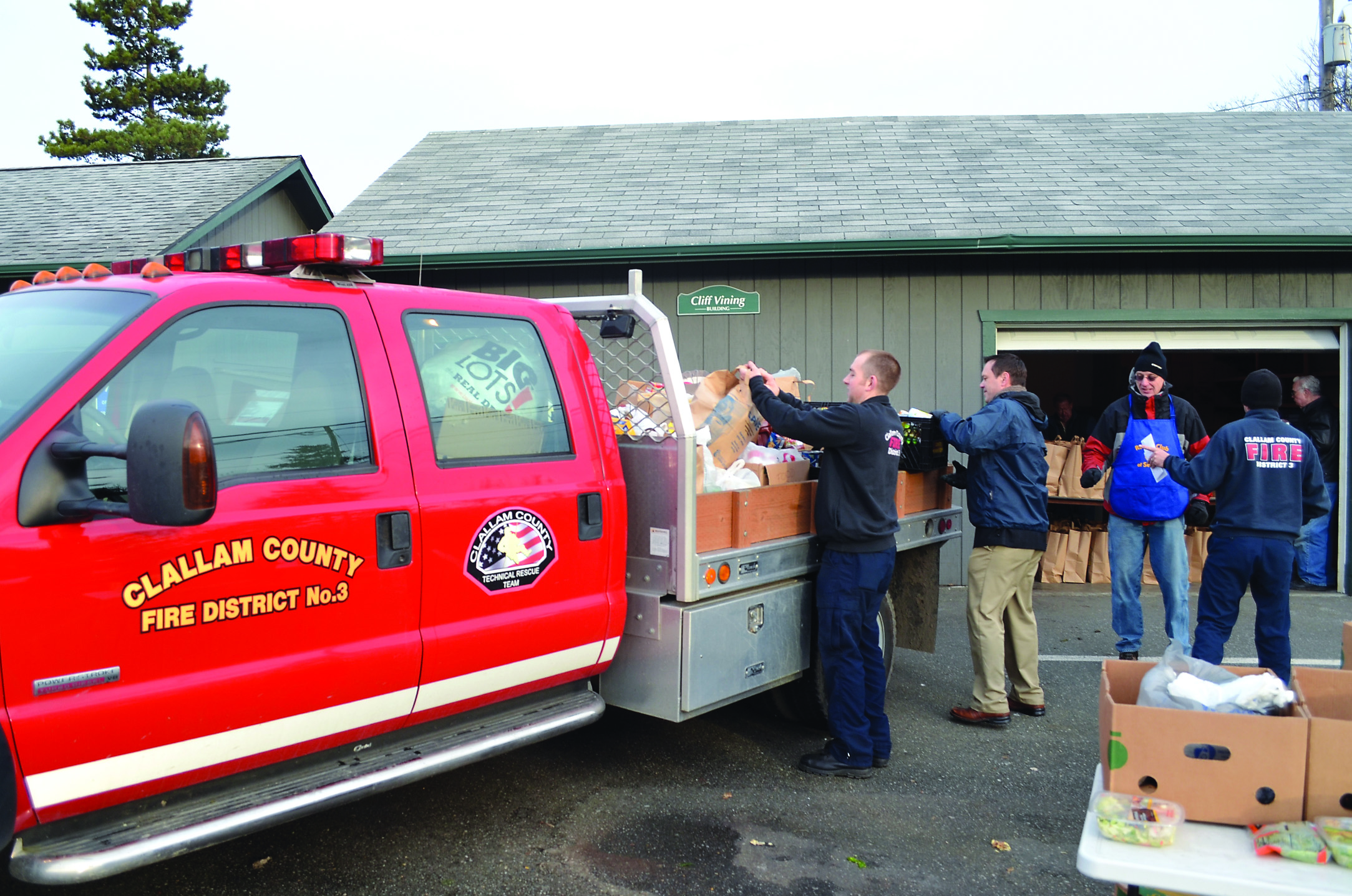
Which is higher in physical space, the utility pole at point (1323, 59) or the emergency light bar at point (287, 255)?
the utility pole at point (1323, 59)

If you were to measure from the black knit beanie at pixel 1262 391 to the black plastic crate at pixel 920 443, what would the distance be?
5.01 ft

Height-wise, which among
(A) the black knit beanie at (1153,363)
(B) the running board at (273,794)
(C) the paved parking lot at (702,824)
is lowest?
(C) the paved parking lot at (702,824)

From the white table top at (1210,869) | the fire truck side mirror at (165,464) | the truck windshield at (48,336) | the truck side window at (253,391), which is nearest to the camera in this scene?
the white table top at (1210,869)

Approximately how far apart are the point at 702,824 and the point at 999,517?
239 centimetres

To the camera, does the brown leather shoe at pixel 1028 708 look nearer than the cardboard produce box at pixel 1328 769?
No

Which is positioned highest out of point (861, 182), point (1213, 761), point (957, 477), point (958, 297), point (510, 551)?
point (861, 182)

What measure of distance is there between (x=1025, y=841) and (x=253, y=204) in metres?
14.4

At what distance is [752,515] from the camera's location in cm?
424

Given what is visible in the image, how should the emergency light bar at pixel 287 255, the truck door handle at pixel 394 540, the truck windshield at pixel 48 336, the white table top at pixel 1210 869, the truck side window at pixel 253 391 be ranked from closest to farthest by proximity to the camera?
the white table top at pixel 1210 869, the truck windshield at pixel 48 336, the truck side window at pixel 253 391, the truck door handle at pixel 394 540, the emergency light bar at pixel 287 255

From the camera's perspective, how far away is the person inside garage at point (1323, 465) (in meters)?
9.01

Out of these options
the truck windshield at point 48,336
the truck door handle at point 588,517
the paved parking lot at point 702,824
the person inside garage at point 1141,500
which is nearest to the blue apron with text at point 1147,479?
the person inside garage at point 1141,500

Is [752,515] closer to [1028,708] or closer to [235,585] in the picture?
[235,585]

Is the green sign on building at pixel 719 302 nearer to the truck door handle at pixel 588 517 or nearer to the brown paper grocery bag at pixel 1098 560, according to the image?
the brown paper grocery bag at pixel 1098 560

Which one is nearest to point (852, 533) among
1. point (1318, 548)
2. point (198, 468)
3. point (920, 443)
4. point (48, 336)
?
point (920, 443)
